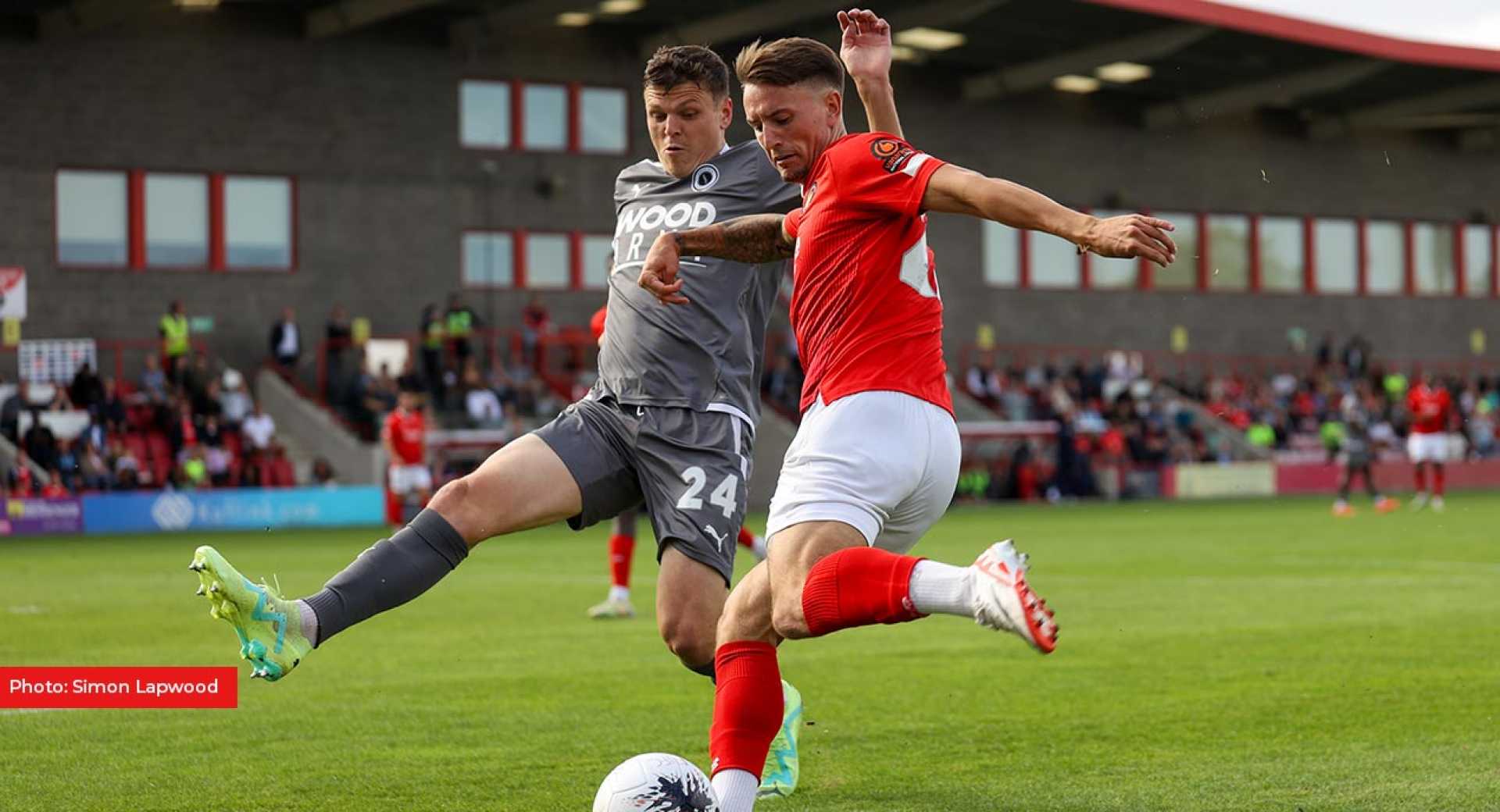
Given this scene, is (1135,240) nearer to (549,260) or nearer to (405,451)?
(405,451)

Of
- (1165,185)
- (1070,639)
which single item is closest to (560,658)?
(1070,639)

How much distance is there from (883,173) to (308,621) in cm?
206

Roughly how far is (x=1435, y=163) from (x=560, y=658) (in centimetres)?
4030

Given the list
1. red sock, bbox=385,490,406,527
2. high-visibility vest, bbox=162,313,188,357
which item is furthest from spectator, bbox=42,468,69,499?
→ red sock, bbox=385,490,406,527

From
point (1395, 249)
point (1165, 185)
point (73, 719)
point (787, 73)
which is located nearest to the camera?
point (787, 73)

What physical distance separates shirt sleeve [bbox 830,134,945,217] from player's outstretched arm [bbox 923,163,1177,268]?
0.19 ft

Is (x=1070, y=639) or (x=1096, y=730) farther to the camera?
(x=1070, y=639)

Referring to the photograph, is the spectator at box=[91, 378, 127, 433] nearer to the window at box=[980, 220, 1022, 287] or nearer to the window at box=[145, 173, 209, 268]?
the window at box=[145, 173, 209, 268]

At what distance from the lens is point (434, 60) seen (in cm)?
3338

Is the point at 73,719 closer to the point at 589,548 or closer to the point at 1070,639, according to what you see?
the point at 1070,639

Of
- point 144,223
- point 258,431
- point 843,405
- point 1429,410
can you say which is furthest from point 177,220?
point 843,405

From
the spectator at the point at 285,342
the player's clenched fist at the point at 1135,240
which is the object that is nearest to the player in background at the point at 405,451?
the spectator at the point at 285,342
